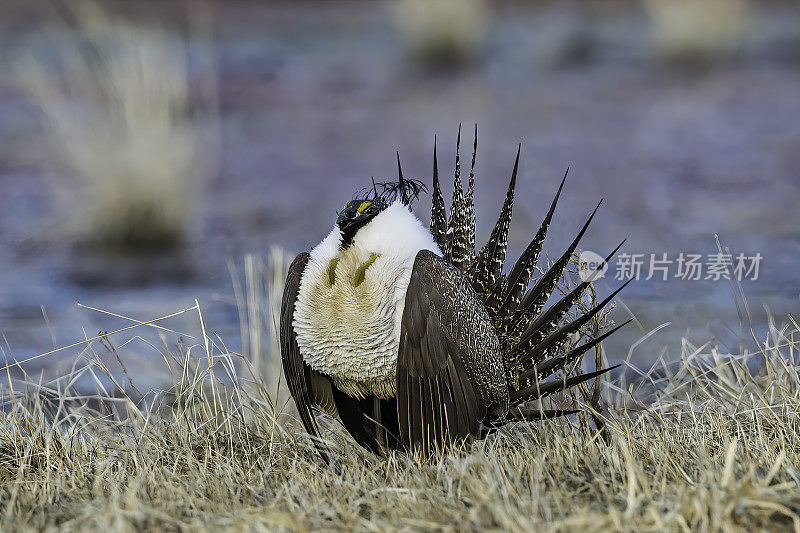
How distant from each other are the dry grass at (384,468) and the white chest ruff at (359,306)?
281 millimetres

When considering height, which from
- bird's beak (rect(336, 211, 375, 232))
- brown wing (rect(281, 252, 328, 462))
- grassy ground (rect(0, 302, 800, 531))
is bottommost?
grassy ground (rect(0, 302, 800, 531))

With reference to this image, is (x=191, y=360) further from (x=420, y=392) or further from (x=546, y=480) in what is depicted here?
(x=546, y=480)

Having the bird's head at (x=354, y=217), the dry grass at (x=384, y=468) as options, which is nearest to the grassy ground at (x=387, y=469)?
the dry grass at (x=384, y=468)

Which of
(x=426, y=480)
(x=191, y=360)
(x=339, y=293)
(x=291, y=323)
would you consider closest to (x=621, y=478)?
(x=426, y=480)

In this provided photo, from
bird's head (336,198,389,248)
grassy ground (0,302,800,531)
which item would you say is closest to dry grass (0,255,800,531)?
grassy ground (0,302,800,531)

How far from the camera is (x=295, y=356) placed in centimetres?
245

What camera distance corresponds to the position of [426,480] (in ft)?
6.82

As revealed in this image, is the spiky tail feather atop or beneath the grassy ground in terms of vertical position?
atop

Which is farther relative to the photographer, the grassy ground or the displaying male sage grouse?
the displaying male sage grouse

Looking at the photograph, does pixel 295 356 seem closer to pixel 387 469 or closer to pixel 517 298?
pixel 387 469

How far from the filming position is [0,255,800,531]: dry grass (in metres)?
1.74

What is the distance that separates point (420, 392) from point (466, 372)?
142 mm

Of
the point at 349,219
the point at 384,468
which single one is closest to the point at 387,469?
the point at 384,468

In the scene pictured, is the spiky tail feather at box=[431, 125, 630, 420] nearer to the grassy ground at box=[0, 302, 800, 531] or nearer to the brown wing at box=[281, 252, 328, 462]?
the grassy ground at box=[0, 302, 800, 531]
